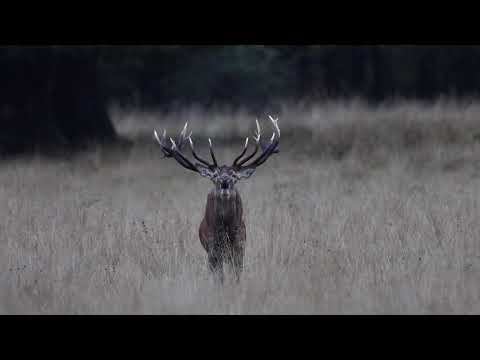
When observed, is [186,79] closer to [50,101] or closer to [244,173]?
[50,101]

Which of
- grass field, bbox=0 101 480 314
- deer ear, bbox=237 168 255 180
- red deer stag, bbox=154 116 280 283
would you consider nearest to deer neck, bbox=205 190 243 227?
red deer stag, bbox=154 116 280 283

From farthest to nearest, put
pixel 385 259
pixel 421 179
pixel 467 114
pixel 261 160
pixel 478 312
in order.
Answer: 1. pixel 467 114
2. pixel 421 179
3. pixel 385 259
4. pixel 261 160
5. pixel 478 312

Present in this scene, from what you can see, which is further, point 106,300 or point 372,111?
point 372,111

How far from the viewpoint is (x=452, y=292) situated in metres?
6.77

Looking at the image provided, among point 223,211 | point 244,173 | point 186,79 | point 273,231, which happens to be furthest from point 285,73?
point 223,211

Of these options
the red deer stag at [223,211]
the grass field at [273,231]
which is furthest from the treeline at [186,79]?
the red deer stag at [223,211]

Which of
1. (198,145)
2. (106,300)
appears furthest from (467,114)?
(106,300)

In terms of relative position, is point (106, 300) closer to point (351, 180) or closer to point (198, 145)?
point (351, 180)

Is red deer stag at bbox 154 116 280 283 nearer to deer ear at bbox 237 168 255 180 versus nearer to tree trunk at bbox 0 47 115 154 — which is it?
deer ear at bbox 237 168 255 180

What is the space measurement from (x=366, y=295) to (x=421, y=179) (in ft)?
18.0

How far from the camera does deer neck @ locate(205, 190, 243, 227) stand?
6730 mm

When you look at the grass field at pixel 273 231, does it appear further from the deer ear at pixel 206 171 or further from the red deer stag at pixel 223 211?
the deer ear at pixel 206 171

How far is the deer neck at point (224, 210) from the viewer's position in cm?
673

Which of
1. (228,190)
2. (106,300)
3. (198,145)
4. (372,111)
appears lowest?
(106,300)
